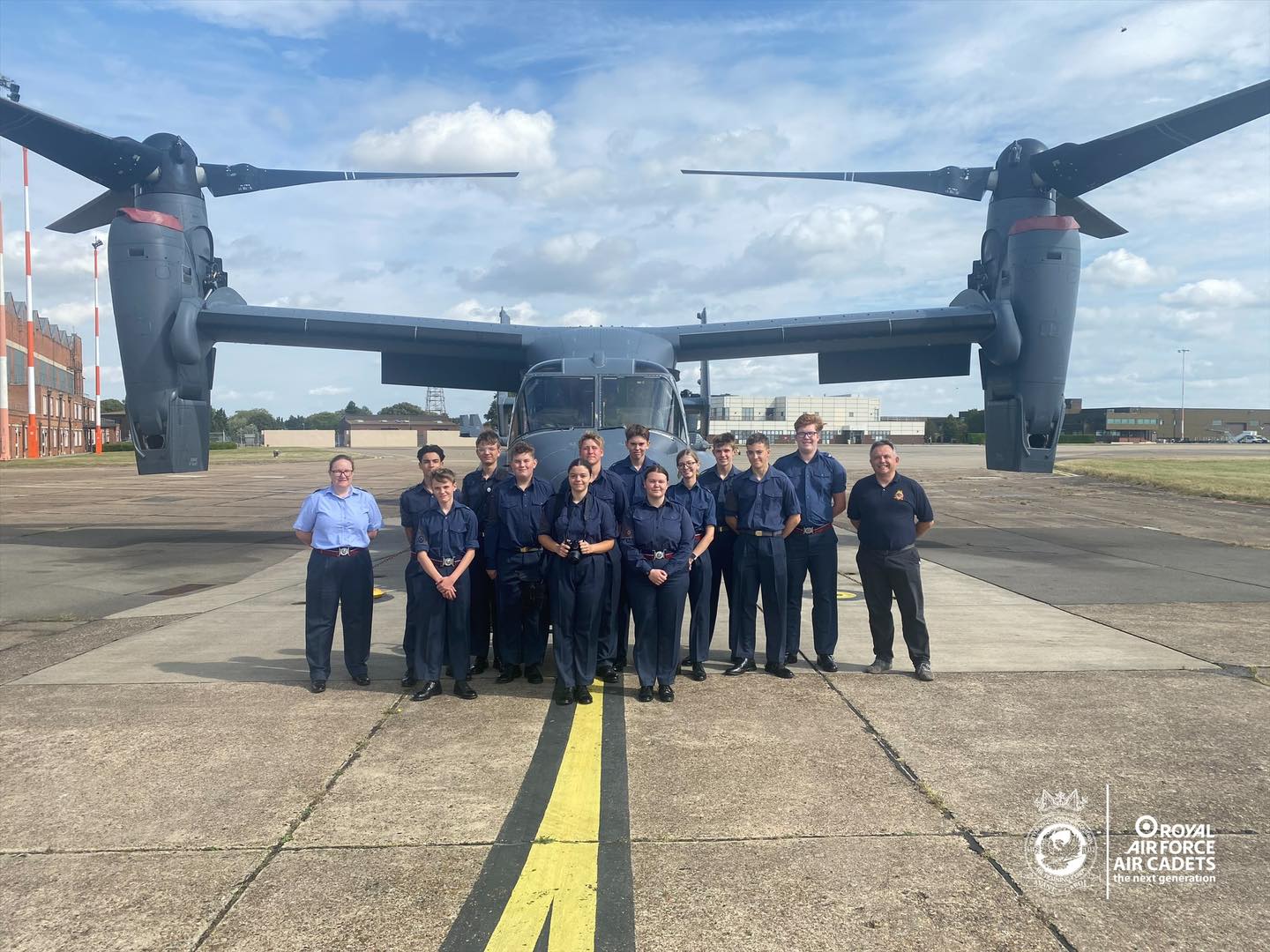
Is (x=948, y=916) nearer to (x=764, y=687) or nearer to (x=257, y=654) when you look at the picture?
(x=764, y=687)

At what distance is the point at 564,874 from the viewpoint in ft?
11.4

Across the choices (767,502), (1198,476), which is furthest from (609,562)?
(1198,476)

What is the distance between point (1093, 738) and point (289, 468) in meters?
46.8

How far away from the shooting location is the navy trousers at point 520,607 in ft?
20.4

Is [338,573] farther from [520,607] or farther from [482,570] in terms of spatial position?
[520,607]

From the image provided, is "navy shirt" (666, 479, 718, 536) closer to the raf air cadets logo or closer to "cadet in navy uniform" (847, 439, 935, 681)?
"cadet in navy uniform" (847, 439, 935, 681)

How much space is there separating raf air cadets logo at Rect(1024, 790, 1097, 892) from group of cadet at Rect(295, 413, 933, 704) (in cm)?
223

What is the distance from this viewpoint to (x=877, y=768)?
4602mm

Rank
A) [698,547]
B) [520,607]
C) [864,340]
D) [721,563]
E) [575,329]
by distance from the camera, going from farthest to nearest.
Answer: [864,340] → [575,329] → [721,563] → [698,547] → [520,607]

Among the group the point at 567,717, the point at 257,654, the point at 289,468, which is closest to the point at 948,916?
the point at 567,717

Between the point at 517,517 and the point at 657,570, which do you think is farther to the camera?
the point at 517,517

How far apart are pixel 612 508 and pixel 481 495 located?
4.01ft

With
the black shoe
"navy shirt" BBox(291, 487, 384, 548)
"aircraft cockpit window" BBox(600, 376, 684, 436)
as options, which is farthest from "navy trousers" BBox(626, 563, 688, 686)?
"aircraft cockpit window" BBox(600, 376, 684, 436)

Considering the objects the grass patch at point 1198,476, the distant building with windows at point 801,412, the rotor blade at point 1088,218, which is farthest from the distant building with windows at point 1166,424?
the rotor blade at point 1088,218
